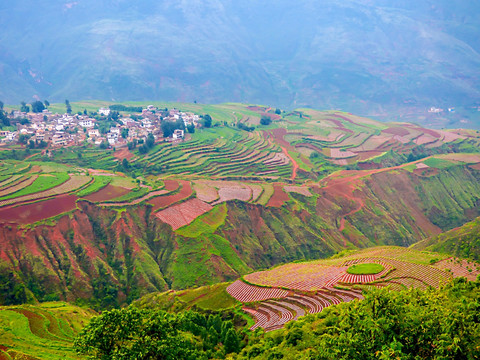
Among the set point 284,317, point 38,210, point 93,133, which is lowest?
point 284,317

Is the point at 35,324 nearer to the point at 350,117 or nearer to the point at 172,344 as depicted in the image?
the point at 172,344

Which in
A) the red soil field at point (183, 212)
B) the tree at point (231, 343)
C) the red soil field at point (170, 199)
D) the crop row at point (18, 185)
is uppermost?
the crop row at point (18, 185)

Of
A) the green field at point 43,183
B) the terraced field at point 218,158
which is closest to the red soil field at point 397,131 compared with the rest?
the terraced field at point 218,158

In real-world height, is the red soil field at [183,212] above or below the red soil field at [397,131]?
above

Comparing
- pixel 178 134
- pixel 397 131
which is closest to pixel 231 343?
pixel 178 134

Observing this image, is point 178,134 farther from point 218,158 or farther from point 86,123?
point 86,123

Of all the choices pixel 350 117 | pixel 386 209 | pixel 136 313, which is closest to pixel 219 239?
pixel 136 313

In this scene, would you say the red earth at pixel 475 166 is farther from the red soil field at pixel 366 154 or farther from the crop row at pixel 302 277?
the crop row at pixel 302 277
